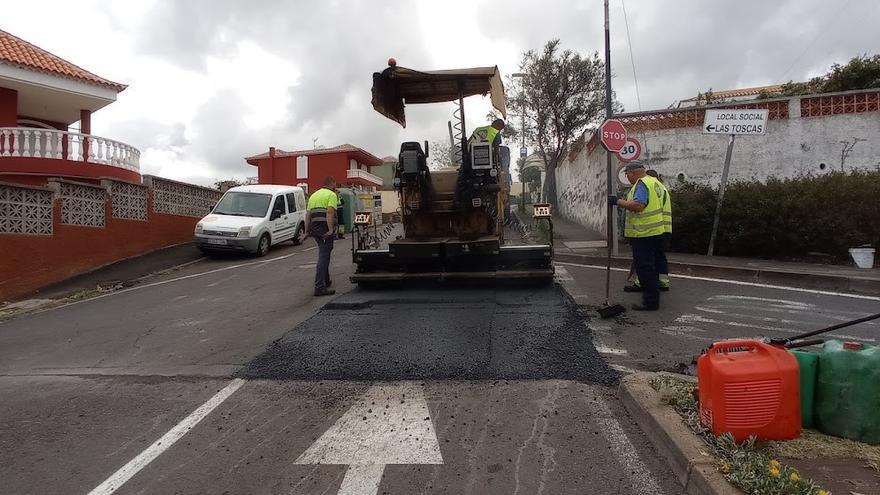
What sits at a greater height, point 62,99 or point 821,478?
point 62,99

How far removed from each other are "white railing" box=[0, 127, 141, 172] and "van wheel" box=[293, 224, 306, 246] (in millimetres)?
4902

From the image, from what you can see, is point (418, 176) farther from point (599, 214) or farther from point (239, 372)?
point (599, 214)

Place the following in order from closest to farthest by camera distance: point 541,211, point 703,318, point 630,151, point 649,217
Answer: point 703,318
point 649,217
point 541,211
point 630,151

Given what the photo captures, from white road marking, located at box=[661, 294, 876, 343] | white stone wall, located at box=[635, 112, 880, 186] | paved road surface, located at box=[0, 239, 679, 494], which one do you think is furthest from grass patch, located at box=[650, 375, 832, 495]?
white stone wall, located at box=[635, 112, 880, 186]

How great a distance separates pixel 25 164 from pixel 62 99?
3.05 metres

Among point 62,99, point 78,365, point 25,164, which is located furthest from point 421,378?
point 62,99

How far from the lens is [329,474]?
3.12 m

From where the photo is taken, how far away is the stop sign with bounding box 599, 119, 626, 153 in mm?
10227

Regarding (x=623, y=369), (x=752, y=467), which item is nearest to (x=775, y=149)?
(x=623, y=369)

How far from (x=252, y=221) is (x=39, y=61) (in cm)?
661

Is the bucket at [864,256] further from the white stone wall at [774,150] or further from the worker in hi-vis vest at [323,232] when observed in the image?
the worker in hi-vis vest at [323,232]

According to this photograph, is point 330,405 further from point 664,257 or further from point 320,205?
point 664,257

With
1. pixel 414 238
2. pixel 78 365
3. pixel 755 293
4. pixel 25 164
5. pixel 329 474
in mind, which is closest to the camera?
pixel 329 474

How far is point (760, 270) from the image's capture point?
879cm
